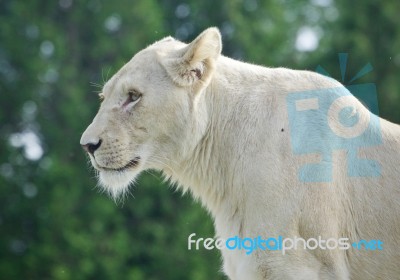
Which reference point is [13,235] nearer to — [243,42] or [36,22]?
[36,22]

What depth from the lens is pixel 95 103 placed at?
18.2 m

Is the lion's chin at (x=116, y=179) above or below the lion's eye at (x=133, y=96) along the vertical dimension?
below

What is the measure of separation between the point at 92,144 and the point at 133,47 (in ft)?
41.9

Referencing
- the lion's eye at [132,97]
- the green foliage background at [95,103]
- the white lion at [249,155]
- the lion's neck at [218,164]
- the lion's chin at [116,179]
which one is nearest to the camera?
the white lion at [249,155]

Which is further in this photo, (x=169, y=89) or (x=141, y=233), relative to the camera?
(x=141, y=233)

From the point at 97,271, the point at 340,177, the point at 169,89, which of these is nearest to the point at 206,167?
the point at 169,89

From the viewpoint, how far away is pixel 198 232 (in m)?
15.6

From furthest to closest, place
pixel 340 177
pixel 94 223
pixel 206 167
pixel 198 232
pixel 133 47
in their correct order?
pixel 133 47, pixel 94 223, pixel 198 232, pixel 206 167, pixel 340 177

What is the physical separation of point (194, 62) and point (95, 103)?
42.3 ft

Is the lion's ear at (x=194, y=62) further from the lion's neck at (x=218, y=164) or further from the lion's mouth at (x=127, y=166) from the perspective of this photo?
the lion's mouth at (x=127, y=166)

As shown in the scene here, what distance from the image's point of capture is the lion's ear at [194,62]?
5.47 meters

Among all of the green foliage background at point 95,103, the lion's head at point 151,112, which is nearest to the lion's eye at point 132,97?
the lion's head at point 151,112

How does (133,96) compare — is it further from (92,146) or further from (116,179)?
(116,179)

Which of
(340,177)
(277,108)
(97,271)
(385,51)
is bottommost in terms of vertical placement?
(97,271)
